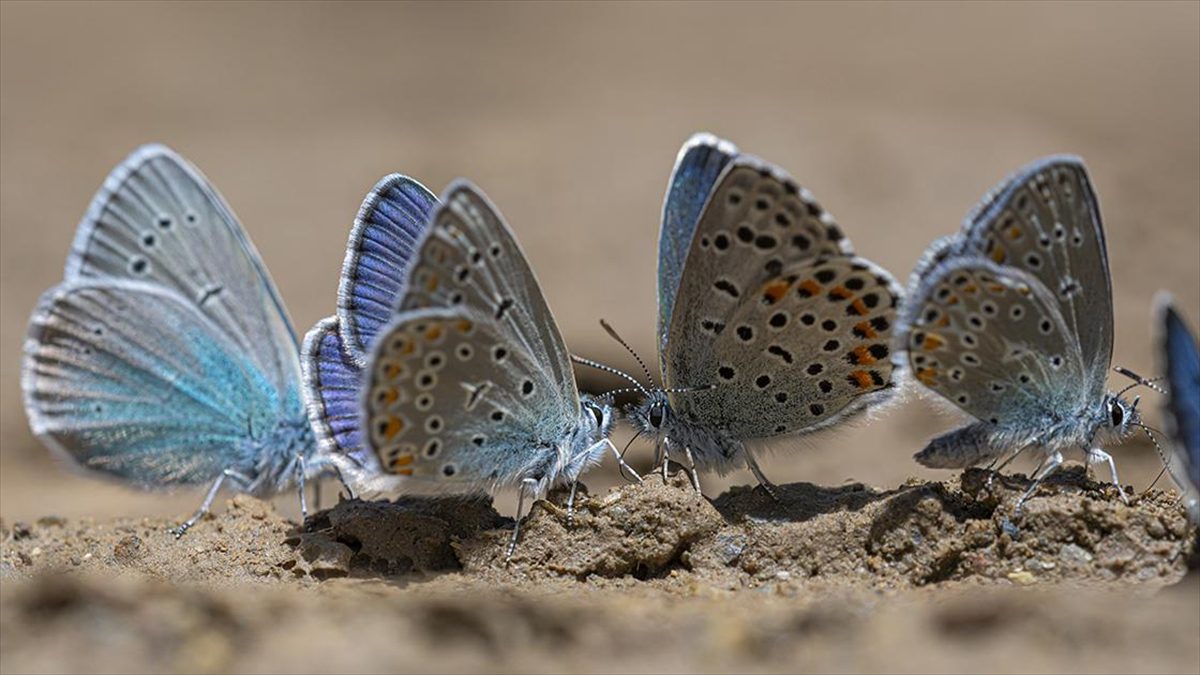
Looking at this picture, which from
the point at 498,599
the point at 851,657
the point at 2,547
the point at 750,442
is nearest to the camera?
the point at 851,657

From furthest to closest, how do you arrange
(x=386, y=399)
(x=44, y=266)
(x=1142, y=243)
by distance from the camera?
(x=44, y=266) → (x=1142, y=243) → (x=386, y=399)

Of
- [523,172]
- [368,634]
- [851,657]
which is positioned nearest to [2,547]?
[368,634]

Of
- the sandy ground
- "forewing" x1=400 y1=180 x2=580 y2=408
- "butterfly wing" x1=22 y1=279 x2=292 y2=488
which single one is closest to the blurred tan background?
the sandy ground

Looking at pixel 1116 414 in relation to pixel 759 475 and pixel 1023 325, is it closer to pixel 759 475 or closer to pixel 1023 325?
pixel 1023 325

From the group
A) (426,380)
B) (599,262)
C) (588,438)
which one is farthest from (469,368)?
(599,262)

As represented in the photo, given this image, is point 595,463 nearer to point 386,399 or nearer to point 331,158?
point 386,399

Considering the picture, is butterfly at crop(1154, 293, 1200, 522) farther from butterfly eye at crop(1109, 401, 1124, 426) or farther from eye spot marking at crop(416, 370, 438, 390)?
eye spot marking at crop(416, 370, 438, 390)

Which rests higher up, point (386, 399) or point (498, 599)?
point (386, 399)

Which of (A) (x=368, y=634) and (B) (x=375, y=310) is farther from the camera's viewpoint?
(B) (x=375, y=310)
